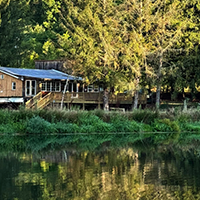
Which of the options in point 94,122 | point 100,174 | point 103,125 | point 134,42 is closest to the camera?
point 100,174

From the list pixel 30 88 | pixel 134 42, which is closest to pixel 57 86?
pixel 30 88

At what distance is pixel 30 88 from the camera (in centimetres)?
3956

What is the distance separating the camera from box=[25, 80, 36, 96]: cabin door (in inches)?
1547

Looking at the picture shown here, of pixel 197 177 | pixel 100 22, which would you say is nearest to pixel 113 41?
pixel 100 22

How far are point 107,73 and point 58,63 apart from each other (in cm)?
1240

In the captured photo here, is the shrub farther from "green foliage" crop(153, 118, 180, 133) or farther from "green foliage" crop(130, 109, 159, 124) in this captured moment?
"green foliage" crop(153, 118, 180, 133)

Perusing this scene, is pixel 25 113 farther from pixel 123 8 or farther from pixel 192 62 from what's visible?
pixel 192 62

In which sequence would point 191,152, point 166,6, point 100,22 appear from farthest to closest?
1. point 166,6
2. point 100,22
3. point 191,152

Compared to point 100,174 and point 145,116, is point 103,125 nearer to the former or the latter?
point 145,116

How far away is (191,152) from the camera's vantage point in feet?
67.5

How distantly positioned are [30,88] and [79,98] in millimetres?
4546

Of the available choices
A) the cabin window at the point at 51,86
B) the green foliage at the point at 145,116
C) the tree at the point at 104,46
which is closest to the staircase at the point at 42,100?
the tree at the point at 104,46

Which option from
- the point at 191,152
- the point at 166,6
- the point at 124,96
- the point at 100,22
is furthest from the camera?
the point at 124,96

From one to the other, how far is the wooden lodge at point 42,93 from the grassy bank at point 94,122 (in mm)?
7449
